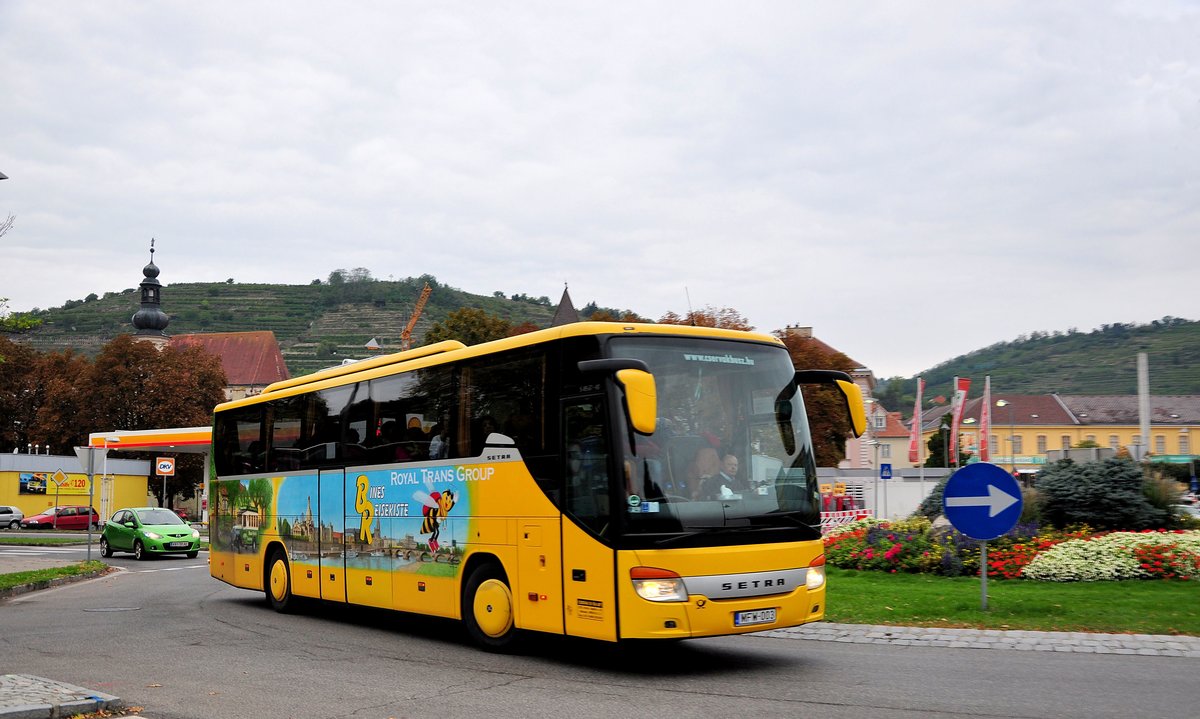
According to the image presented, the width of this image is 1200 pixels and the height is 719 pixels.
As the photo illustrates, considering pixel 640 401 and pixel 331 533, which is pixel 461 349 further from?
pixel 640 401

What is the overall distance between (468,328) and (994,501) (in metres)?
60.0

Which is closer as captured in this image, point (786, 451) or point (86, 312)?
point (786, 451)

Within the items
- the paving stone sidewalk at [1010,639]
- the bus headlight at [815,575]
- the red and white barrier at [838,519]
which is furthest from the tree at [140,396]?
the bus headlight at [815,575]

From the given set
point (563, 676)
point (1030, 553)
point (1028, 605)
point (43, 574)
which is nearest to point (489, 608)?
point (563, 676)

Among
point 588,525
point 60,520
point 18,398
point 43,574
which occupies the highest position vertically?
point 18,398

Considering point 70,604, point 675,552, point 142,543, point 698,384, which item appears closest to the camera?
point 675,552

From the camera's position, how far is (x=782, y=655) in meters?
11.6

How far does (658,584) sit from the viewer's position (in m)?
9.89

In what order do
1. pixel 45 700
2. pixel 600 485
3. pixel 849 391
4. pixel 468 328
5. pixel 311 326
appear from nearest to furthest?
pixel 45 700 < pixel 600 485 < pixel 849 391 < pixel 468 328 < pixel 311 326

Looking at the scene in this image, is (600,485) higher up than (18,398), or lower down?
lower down

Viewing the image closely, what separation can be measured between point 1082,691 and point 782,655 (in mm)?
3342

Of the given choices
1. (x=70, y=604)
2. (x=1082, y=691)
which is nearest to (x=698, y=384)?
(x=1082, y=691)

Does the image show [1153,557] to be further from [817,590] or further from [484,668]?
[484,668]

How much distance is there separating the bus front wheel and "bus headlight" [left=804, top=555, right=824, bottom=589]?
3.13 m
